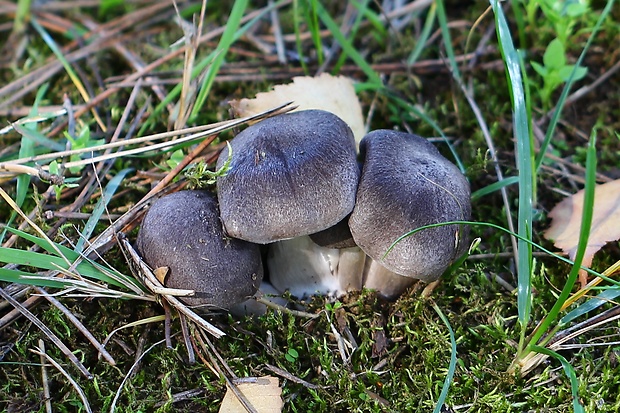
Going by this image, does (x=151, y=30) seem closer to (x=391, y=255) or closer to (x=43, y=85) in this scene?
(x=43, y=85)

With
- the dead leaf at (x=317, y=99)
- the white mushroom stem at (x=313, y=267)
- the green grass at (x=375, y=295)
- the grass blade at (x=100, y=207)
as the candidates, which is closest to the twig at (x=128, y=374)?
the green grass at (x=375, y=295)

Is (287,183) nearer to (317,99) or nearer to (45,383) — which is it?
(317,99)

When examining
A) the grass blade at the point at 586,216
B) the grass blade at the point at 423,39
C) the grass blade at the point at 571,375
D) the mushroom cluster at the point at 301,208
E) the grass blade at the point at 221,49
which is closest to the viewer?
the grass blade at the point at 586,216

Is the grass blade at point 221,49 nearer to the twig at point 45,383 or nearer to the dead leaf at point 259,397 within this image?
the twig at point 45,383

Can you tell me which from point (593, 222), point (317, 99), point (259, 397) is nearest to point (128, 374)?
point (259, 397)

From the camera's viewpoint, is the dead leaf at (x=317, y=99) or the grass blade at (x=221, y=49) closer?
the dead leaf at (x=317, y=99)

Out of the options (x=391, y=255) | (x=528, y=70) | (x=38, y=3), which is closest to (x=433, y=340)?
(x=391, y=255)
